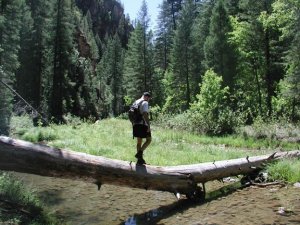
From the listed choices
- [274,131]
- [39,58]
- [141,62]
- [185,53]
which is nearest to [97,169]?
[274,131]

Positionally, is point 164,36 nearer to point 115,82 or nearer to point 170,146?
point 115,82

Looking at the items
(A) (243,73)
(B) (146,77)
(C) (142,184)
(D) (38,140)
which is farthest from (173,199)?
(B) (146,77)

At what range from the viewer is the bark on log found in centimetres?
894

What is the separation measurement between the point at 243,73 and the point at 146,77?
18.9 m

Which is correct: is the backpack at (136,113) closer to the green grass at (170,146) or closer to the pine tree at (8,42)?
the green grass at (170,146)

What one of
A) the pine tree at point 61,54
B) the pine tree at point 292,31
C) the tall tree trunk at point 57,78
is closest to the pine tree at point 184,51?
the pine tree at point 61,54

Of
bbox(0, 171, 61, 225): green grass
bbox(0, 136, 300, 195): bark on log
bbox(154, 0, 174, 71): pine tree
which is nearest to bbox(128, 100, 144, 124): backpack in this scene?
bbox(0, 136, 300, 195): bark on log

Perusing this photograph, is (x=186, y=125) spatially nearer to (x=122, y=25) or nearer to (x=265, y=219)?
(x=265, y=219)

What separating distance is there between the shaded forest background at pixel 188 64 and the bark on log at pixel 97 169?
14.6 metres

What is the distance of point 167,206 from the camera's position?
35.1ft

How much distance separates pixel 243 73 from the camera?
37.7 meters

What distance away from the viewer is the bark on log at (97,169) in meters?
8.94

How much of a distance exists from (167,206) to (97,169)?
A: 2.43 m

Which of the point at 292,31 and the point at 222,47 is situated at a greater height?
the point at 222,47
